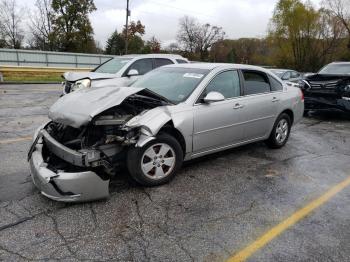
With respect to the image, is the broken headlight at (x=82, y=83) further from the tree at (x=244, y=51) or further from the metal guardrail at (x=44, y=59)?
the tree at (x=244, y=51)

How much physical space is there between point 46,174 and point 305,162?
4.00m

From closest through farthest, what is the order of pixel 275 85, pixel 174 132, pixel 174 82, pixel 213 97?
1. pixel 174 132
2. pixel 213 97
3. pixel 174 82
4. pixel 275 85

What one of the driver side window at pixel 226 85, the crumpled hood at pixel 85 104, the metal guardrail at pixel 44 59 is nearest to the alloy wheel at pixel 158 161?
the crumpled hood at pixel 85 104

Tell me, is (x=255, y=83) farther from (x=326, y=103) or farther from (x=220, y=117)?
(x=326, y=103)

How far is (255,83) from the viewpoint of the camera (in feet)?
18.1

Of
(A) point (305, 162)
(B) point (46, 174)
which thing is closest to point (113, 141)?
(B) point (46, 174)

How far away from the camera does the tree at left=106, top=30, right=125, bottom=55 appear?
2231 inches

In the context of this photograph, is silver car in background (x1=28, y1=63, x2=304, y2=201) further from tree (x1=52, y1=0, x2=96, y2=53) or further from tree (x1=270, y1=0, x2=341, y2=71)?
tree (x1=52, y1=0, x2=96, y2=53)

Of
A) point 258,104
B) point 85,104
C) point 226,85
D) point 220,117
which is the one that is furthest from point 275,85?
point 85,104

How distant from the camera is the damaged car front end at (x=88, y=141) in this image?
3412 mm

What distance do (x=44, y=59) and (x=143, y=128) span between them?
27633mm

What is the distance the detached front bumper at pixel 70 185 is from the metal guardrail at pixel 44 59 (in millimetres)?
27029

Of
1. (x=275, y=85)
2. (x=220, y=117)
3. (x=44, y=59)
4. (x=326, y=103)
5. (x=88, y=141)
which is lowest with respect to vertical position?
(x=326, y=103)

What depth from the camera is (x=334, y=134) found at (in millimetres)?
7543
